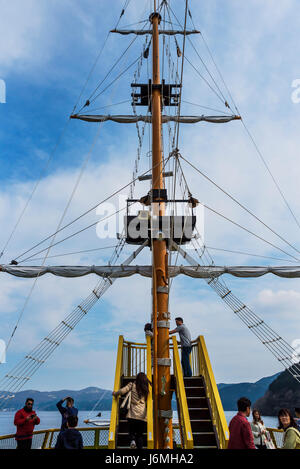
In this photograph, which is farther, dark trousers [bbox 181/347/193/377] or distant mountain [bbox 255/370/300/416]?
distant mountain [bbox 255/370/300/416]

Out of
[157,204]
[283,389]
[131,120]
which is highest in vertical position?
[131,120]

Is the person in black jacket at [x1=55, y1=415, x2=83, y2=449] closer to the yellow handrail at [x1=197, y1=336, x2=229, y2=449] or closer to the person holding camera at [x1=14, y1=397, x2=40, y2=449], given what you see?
the person holding camera at [x1=14, y1=397, x2=40, y2=449]

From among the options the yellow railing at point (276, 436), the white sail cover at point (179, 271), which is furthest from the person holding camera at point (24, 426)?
the white sail cover at point (179, 271)

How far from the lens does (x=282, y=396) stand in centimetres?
9025

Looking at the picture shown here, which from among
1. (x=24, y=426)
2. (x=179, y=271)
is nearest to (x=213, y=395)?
(x=24, y=426)

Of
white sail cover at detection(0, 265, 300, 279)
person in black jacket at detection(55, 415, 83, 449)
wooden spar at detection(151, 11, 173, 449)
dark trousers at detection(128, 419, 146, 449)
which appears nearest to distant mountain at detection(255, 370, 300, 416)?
white sail cover at detection(0, 265, 300, 279)

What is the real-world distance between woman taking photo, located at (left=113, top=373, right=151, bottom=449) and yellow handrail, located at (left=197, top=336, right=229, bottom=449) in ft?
4.65

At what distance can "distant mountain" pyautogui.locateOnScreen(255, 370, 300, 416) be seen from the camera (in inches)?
3334

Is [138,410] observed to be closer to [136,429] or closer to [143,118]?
[136,429]

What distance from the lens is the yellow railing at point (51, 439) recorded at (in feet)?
23.9
